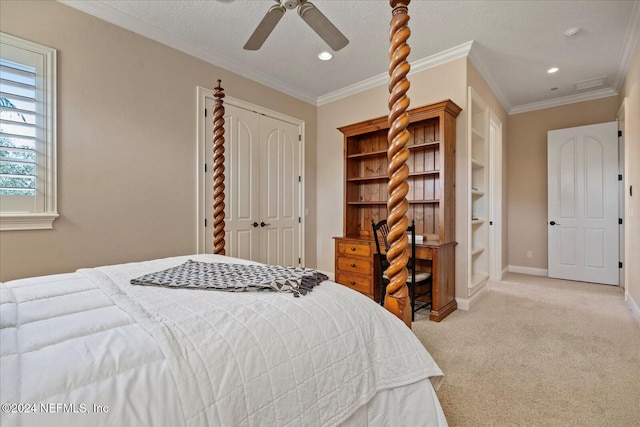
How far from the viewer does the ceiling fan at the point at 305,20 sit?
1.84 metres

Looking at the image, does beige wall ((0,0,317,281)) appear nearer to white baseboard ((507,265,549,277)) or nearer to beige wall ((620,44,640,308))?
beige wall ((620,44,640,308))

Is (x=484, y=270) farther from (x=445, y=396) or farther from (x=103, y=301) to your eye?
(x=103, y=301)

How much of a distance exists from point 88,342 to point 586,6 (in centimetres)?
402

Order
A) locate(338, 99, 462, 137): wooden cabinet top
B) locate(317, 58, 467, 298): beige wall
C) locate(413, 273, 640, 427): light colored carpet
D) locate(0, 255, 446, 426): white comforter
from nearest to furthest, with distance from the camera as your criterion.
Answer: locate(0, 255, 446, 426): white comforter, locate(413, 273, 640, 427): light colored carpet, locate(338, 99, 462, 137): wooden cabinet top, locate(317, 58, 467, 298): beige wall

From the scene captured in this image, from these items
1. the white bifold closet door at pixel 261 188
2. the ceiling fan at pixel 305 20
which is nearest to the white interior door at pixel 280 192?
the white bifold closet door at pixel 261 188

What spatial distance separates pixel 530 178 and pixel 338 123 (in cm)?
340

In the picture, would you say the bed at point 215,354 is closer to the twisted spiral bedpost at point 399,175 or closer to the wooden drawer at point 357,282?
the twisted spiral bedpost at point 399,175

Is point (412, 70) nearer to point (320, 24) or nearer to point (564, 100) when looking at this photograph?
point (320, 24)

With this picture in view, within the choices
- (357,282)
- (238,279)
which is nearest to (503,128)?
(357,282)

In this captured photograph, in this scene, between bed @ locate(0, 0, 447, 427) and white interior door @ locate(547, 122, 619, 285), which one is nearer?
bed @ locate(0, 0, 447, 427)

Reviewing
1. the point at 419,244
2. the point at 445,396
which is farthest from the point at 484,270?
the point at 445,396

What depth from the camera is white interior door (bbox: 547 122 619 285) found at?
14.0 ft

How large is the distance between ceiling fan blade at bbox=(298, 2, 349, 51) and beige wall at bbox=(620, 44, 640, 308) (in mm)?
3145

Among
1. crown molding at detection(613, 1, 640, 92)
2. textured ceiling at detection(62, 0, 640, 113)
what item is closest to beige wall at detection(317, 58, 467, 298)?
textured ceiling at detection(62, 0, 640, 113)
